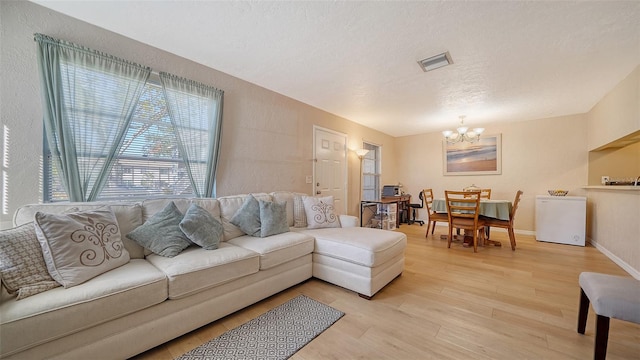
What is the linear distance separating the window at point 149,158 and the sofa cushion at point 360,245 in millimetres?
1585

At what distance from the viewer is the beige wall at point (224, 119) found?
5.47 ft

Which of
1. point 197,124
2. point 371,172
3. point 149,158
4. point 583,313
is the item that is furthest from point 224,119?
point 371,172

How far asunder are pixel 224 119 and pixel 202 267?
182 cm

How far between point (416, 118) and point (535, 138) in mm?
2443

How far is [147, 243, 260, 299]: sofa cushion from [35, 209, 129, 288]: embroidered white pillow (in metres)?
0.28

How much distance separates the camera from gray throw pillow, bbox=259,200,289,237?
96.2 inches

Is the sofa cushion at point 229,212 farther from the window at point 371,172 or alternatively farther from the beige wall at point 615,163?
the beige wall at point 615,163

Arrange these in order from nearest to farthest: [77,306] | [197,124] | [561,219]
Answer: [77,306] → [197,124] → [561,219]

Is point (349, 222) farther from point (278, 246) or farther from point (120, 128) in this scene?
point (120, 128)

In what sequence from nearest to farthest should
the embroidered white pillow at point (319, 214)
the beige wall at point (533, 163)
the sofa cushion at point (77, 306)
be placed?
the sofa cushion at point (77, 306), the embroidered white pillow at point (319, 214), the beige wall at point (533, 163)

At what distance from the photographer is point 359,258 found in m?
2.11

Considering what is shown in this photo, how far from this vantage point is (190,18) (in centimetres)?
188

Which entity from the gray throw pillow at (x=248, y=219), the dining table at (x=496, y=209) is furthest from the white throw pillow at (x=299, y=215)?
the dining table at (x=496, y=209)

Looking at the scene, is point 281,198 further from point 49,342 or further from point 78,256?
point 49,342
